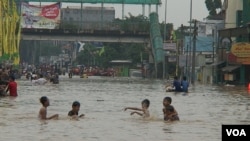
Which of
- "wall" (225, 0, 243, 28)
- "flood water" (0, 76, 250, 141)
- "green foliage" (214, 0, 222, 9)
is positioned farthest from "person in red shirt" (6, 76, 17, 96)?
"green foliage" (214, 0, 222, 9)

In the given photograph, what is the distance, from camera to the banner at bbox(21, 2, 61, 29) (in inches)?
3910

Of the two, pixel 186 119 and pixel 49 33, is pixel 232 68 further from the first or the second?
pixel 186 119

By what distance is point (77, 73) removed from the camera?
393 feet

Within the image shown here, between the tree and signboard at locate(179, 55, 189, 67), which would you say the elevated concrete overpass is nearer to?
signboard at locate(179, 55, 189, 67)

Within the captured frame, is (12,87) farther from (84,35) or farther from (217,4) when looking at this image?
(217,4)

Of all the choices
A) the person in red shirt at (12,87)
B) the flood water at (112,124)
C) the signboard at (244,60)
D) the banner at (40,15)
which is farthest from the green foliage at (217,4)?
the flood water at (112,124)

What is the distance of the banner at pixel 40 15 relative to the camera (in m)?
99.3

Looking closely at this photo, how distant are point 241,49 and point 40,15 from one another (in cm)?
3899

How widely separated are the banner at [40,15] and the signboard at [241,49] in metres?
36.9

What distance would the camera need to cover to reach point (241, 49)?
66.4 metres

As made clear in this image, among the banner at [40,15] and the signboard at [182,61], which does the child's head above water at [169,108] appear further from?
the banner at [40,15]

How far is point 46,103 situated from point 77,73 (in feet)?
323

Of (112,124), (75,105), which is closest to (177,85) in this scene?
(75,105)

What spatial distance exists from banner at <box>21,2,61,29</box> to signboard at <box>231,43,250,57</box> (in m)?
36.9
